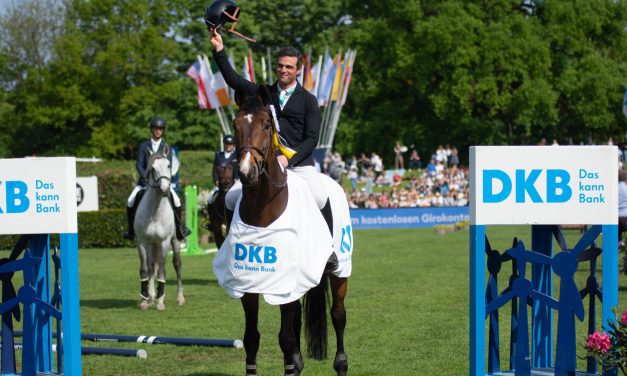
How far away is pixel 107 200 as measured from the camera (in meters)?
32.9

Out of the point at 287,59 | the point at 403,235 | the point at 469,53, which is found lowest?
the point at 403,235

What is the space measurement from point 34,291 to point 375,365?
3.46 meters

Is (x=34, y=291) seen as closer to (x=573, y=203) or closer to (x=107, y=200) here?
(x=573, y=203)

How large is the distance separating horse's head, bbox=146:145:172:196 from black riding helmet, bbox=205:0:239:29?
6336 millimetres

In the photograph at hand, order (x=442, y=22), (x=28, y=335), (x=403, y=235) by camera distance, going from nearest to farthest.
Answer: (x=28, y=335)
(x=403, y=235)
(x=442, y=22)

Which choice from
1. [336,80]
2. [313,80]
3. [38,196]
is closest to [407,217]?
[336,80]

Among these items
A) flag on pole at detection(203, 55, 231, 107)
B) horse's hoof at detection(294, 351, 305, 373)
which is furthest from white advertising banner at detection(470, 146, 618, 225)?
flag on pole at detection(203, 55, 231, 107)

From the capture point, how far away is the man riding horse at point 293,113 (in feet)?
26.9

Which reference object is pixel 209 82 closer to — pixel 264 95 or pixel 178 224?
pixel 178 224

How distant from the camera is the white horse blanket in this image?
7543mm

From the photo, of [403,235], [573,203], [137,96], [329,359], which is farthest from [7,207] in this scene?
[137,96]

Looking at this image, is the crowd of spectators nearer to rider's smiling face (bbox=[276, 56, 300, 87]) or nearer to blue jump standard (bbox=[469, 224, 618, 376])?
rider's smiling face (bbox=[276, 56, 300, 87])

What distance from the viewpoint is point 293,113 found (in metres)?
8.38

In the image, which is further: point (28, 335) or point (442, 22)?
point (442, 22)
